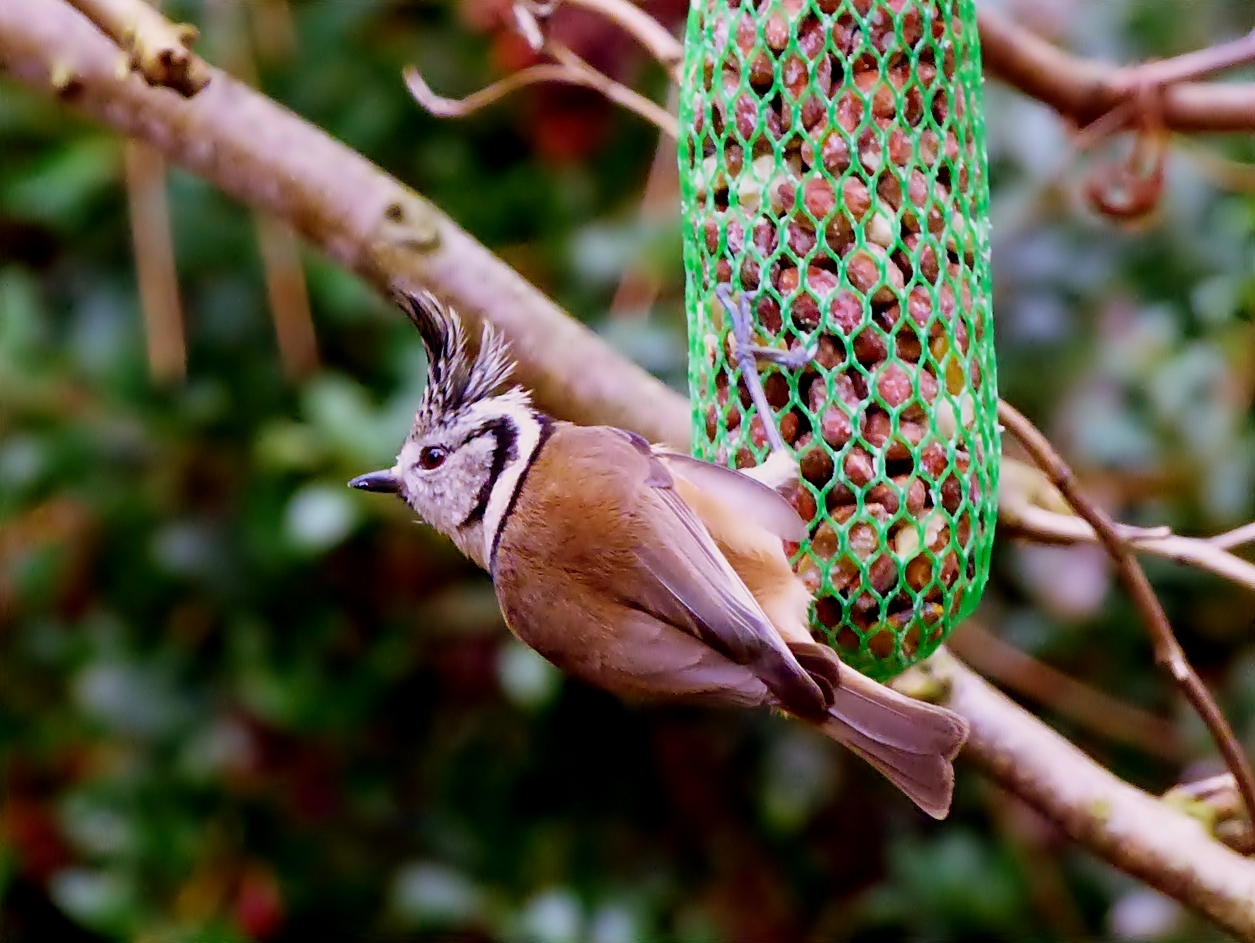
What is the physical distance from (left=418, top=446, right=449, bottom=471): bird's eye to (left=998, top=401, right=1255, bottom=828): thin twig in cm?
59

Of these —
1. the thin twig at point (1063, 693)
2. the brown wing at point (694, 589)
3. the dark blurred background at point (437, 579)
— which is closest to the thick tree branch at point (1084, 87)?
the dark blurred background at point (437, 579)

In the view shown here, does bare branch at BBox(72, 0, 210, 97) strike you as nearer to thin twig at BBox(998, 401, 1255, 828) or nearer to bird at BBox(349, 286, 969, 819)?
bird at BBox(349, 286, 969, 819)

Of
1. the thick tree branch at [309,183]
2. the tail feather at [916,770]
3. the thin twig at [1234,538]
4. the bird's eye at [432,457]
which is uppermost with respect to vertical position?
the thin twig at [1234,538]

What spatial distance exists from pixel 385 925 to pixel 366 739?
0.32m

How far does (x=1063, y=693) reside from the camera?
8.66ft

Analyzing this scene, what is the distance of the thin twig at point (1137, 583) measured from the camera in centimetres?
139

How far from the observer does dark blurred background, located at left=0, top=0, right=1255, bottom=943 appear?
2447 millimetres

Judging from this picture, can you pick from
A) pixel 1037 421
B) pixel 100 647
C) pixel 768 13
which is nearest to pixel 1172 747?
pixel 1037 421

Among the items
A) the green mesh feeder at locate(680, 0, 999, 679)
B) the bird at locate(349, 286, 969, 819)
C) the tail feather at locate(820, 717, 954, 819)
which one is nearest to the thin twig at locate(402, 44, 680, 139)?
the green mesh feeder at locate(680, 0, 999, 679)

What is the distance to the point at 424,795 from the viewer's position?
2.91 metres

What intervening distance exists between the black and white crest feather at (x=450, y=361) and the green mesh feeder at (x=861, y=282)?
239 millimetres

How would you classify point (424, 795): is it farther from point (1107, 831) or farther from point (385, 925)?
point (1107, 831)

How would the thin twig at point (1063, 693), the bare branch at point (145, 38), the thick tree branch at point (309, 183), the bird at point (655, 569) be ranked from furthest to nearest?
the thin twig at point (1063, 693) → the thick tree branch at point (309, 183) → the bird at point (655, 569) → the bare branch at point (145, 38)

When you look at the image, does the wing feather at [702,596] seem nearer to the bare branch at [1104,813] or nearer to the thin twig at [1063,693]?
the bare branch at [1104,813]
